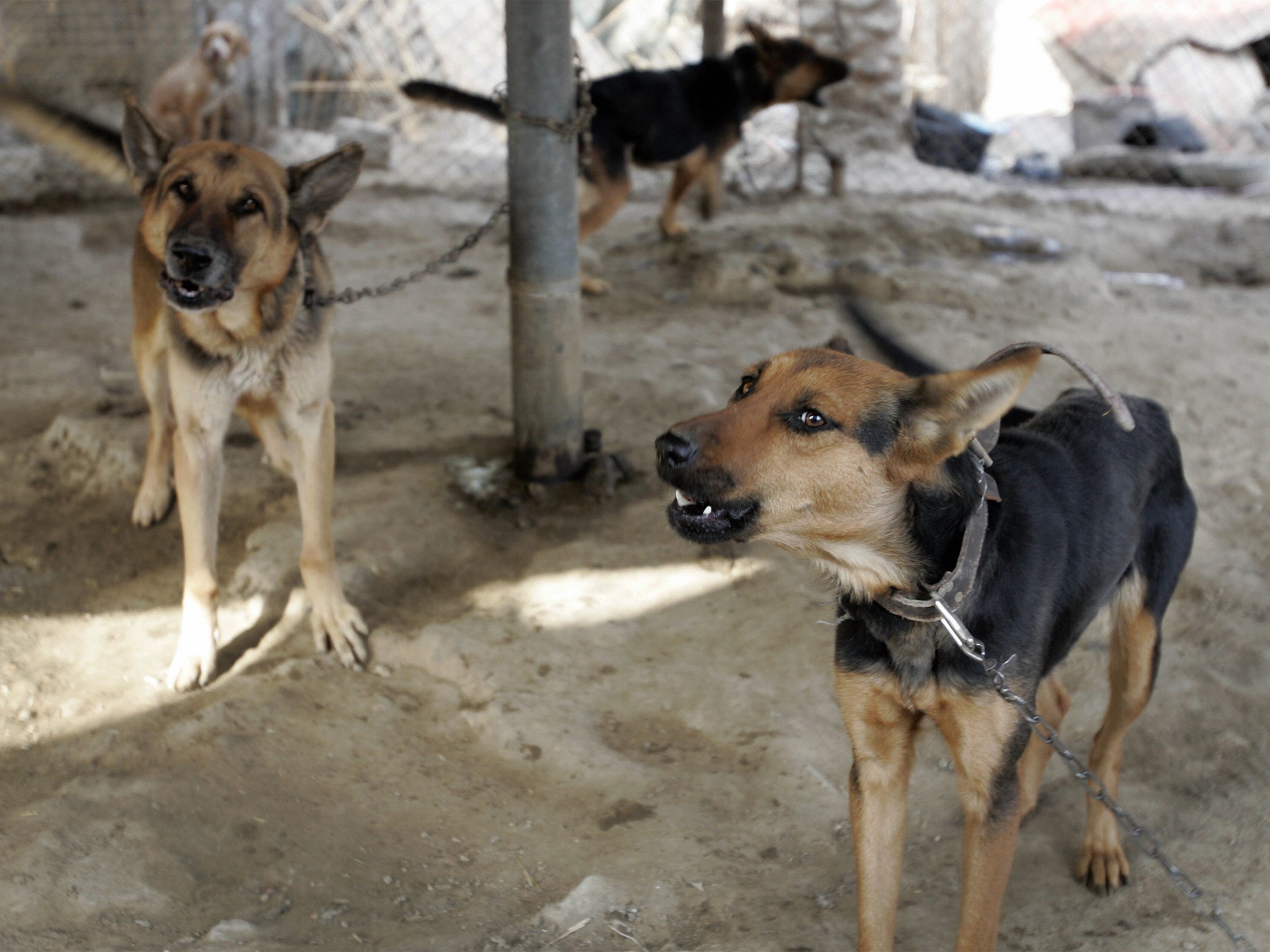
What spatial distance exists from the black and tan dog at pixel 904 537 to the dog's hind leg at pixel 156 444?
280 centimetres

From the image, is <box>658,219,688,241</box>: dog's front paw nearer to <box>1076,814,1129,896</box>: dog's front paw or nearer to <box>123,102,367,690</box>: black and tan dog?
<box>123,102,367,690</box>: black and tan dog

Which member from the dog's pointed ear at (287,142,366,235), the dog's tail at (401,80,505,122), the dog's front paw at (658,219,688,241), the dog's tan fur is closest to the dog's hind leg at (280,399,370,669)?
the dog's pointed ear at (287,142,366,235)

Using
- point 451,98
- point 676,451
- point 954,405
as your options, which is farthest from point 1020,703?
point 451,98

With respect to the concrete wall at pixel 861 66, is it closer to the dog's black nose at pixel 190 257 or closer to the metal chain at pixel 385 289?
the metal chain at pixel 385 289

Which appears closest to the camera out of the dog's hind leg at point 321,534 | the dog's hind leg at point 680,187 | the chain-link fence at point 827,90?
the dog's hind leg at point 321,534

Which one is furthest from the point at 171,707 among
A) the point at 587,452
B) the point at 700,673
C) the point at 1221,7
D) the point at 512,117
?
the point at 1221,7

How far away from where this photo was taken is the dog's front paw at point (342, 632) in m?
3.64

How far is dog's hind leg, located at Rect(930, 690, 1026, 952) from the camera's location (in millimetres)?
2273

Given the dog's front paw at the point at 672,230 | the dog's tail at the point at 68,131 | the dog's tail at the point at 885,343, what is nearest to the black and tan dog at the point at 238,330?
→ the dog's tail at the point at 68,131

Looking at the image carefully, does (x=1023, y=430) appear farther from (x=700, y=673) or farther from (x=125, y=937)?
(x=125, y=937)

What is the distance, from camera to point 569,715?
342 centimetres

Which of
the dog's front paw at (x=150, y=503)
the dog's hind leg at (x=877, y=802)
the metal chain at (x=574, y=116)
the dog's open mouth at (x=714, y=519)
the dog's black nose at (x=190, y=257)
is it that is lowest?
the dog's front paw at (x=150, y=503)

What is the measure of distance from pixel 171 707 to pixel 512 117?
2.53 meters

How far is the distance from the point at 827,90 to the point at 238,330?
9.29 m
